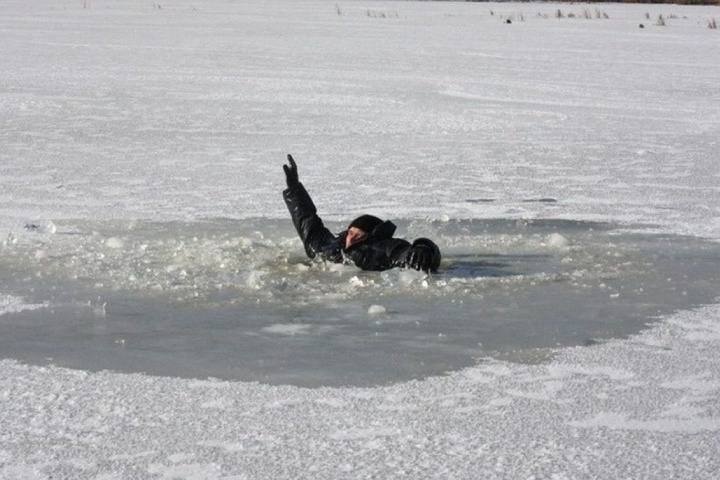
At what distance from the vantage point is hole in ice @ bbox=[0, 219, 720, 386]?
4.88 m

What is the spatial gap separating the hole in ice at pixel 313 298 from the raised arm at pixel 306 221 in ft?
0.34

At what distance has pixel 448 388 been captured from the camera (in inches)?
175

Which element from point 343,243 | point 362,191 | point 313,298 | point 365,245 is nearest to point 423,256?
point 365,245

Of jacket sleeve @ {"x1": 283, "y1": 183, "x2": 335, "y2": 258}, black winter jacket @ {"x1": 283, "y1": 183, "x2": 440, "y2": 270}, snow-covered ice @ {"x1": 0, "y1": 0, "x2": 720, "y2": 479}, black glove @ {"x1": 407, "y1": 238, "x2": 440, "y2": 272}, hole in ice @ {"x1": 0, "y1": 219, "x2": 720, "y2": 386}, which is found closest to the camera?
snow-covered ice @ {"x1": 0, "y1": 0, "x2": 720, "y2": 479}

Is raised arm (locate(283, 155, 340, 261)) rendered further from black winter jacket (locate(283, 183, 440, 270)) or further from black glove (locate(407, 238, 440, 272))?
black glove (locate(407, 238, 440, 272))

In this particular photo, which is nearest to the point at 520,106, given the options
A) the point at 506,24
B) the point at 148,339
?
the point at 148,339

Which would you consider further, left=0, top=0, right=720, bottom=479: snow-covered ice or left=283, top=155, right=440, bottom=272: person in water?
left=283, top=155, right=440, bottom=272: person in water

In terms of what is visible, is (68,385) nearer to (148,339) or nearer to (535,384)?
(148,339)

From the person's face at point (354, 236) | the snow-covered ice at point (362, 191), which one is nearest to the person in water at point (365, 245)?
the person's face at point (354, 236)

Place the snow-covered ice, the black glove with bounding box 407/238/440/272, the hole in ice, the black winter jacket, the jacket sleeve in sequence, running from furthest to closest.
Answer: the jacket sleeve < the black winter jacket < the black glove with bounding box 407/238/440/272 < the hole in ice < the snow-covered ice

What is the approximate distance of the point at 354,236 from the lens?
6.42m

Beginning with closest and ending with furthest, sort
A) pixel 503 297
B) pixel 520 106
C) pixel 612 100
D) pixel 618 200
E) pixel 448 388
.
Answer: pixel 448 388
pixel 503 297
pixel 618 200
pixel 520 106
pixel 612 100

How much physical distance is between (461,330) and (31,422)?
6.02ft

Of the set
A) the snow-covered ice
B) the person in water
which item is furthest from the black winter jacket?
the snow-covered ice
